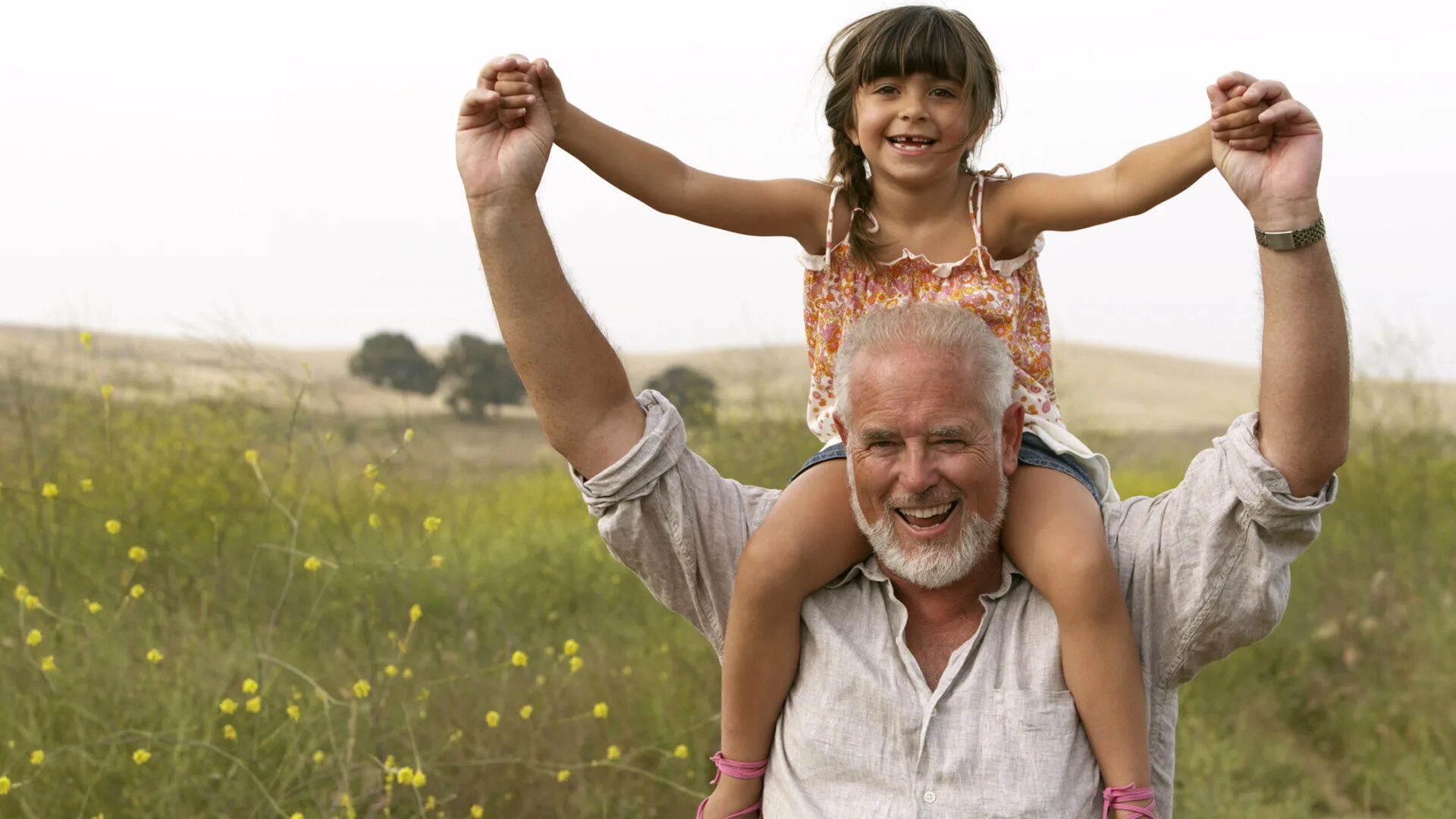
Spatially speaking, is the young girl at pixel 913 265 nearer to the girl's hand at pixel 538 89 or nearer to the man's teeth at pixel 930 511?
the girl's hand at pixel 538 89

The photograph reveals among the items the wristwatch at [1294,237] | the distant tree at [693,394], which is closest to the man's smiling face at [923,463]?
the wristwatch at [1294,237]

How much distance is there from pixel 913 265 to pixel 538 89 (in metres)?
0.95

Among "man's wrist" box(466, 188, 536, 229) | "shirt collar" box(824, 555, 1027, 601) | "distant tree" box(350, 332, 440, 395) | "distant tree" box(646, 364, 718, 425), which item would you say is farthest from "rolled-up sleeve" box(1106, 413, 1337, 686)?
"distant tree" box(350, 332, 440, 395)

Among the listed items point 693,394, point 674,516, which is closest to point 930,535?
point 674,516

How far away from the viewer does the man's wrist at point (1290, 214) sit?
2723 mm

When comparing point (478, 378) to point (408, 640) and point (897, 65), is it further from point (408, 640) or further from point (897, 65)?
point (897, 65)

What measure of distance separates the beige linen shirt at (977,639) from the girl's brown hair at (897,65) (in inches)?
29.9

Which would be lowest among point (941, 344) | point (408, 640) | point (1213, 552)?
point (408, 640)

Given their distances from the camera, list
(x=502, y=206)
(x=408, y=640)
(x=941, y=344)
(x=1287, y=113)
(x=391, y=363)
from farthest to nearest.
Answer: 1. (x=391, y=363)
2. (x=408, y=640)
3. (x=941, y=344)
4. (x=502, y=206)
5. (x=1287, y=113)

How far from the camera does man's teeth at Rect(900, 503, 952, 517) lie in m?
A: 3.07

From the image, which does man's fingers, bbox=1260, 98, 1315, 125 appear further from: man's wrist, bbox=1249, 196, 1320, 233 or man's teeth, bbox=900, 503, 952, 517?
man's teeth, bbox=900, 503, 952, 517

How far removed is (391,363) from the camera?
40.3 ft

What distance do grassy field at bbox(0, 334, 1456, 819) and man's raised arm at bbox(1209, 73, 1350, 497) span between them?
2.48 metres

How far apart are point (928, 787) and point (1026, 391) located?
2.96ft
